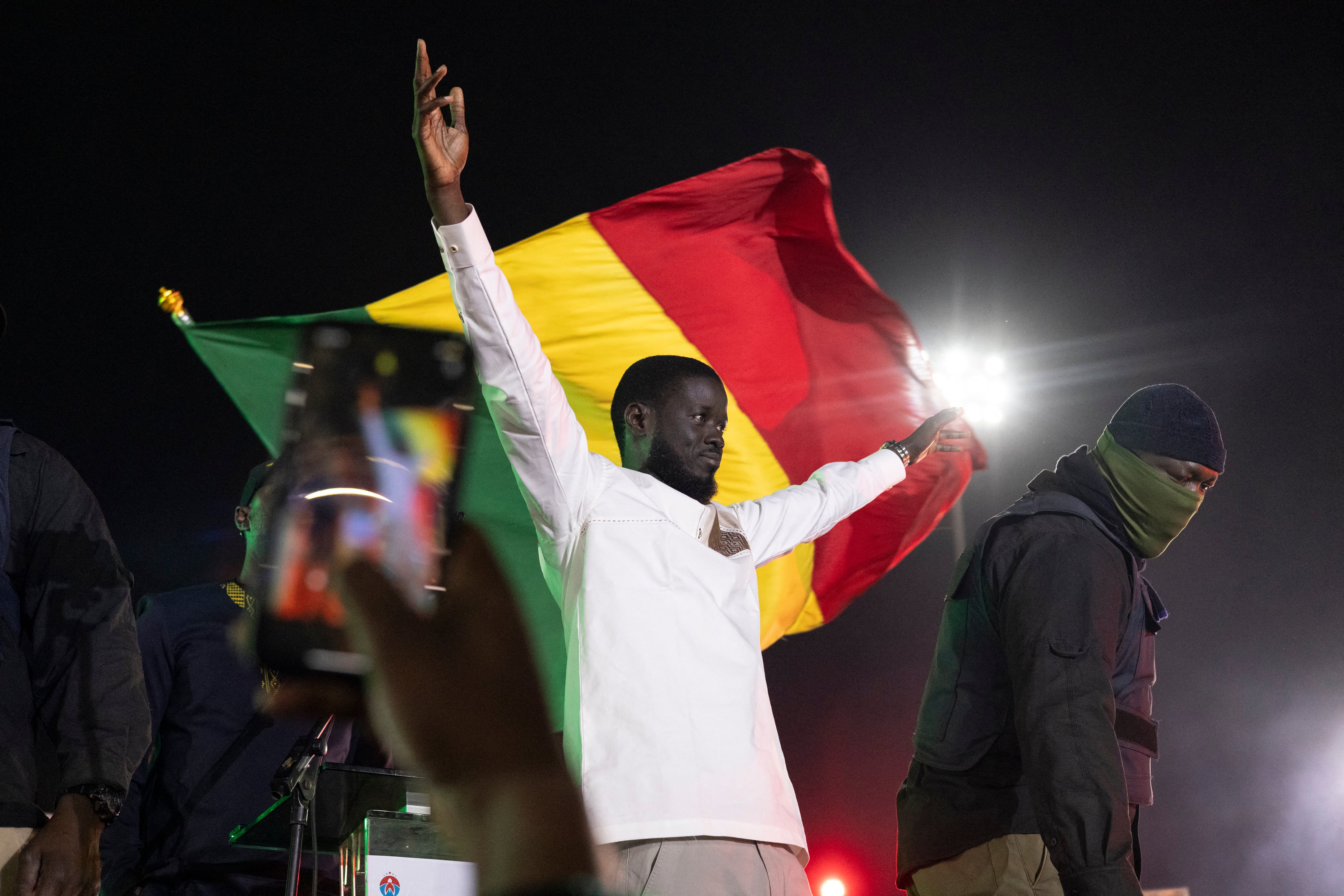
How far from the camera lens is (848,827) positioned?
811 centimetres

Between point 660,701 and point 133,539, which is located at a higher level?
point 133,539

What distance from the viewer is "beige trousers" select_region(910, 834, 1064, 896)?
2.60 metres

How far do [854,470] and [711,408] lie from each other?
0.88 meters

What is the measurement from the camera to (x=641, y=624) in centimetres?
260

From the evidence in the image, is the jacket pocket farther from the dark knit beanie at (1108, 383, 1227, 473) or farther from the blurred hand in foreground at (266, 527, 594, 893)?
the blurred hand in foreground at (266, 527, 594, 893)

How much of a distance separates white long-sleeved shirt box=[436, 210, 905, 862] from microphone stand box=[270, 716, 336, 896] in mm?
642

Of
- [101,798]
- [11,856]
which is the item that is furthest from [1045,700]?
[11,856]

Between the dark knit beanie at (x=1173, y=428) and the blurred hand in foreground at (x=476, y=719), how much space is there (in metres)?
2.69

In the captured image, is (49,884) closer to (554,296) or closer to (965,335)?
(554,296)

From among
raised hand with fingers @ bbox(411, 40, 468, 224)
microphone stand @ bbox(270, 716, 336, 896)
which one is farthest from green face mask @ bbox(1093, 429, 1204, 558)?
microphone stand @ bbox(270, 716, 336, 896)

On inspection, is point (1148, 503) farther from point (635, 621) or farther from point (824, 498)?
point (635, 621)

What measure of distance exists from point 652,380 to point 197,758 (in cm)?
179

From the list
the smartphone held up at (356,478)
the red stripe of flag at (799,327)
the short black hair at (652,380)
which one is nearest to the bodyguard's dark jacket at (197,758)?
the short black hair at (652,380)

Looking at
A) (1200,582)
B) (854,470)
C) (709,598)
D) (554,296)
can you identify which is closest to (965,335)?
(1200,582)
